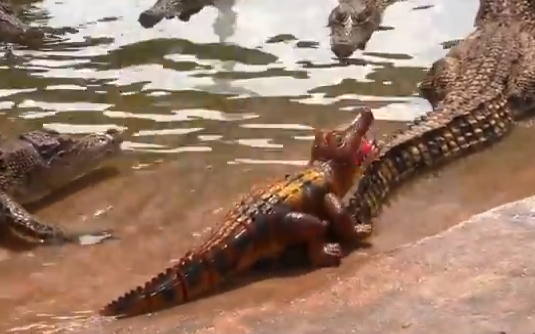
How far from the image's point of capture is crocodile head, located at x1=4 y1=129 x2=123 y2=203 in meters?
5.00

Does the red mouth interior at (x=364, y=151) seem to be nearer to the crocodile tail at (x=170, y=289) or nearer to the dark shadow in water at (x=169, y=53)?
the crocodile tail at (x=170, y=289)

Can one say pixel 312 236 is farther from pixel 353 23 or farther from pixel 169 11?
pixel 169 11

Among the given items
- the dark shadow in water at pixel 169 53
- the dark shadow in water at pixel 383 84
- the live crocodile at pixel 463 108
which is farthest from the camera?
the dark shadow in water at pixel 169 53

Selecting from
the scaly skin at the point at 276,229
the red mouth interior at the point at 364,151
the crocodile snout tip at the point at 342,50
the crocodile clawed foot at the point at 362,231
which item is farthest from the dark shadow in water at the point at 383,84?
the crocodile clawed foot at the point at 362,231

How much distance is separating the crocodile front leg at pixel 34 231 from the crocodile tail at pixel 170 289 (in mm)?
941

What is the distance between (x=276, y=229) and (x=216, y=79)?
3064 millimetres

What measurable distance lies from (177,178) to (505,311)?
279 cm

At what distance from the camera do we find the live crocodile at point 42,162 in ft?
16.1

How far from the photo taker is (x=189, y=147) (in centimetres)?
553

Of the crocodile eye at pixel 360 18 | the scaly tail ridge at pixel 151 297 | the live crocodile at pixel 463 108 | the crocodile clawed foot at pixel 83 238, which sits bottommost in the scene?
the crocodile clawed foot at pixel 83 238

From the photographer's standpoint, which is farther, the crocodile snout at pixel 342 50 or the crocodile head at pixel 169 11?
the crocodile head at pixel 169 11

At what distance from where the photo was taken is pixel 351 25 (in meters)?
7.85

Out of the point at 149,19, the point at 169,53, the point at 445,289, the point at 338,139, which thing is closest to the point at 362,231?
the point at 338,139

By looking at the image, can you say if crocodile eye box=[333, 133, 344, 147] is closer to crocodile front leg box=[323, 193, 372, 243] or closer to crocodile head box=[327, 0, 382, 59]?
crocodile front leg box=[323, 193, 372, 243]
